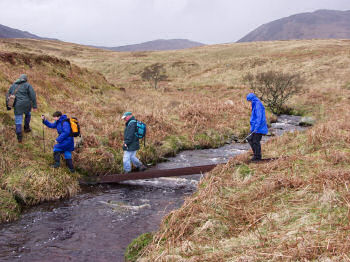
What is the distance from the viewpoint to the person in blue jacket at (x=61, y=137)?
10.2 meters

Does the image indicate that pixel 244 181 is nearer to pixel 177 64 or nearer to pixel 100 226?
pixel 100 226

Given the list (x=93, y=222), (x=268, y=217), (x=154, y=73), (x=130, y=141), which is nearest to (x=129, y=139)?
(x=130, y=141)

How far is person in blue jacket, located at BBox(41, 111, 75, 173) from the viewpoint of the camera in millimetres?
10188

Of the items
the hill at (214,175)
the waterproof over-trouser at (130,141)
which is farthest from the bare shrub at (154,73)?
the waterproof over-trouser at (130,141)

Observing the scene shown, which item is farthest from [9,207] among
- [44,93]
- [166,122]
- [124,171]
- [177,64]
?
[177,64]

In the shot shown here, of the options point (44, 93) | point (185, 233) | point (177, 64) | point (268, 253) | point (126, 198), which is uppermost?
point (177, 64)

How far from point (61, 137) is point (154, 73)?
5266cm

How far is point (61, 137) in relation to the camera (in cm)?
1018

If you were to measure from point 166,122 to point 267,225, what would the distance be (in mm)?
12719

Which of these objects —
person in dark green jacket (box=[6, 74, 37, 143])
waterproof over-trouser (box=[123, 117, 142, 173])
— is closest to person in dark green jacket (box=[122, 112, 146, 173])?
waterproof over-trouser (box=[123, 117, 142, 173])

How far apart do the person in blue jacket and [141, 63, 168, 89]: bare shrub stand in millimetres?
43827

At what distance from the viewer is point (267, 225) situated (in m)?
5.70

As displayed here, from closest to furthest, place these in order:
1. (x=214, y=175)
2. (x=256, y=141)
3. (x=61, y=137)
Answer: (x=214, y=175)
(x=256, y=141)
(x=61, y=137)

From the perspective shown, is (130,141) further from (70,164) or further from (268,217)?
(268,217)
